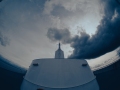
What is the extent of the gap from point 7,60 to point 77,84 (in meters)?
31.3

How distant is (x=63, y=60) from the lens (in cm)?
710

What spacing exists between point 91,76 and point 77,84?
1.62 m

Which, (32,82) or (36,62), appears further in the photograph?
(36,62)

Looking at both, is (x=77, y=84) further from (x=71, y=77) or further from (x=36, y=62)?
(x=36, y=62)

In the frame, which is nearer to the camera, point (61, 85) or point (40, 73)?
point (61, 85)


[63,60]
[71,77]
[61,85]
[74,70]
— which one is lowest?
[61,85]

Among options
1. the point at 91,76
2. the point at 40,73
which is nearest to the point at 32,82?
the point at 40,73

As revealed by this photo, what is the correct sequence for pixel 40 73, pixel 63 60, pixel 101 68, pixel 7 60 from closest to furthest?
pixel 40 73
pixel 63 60
pixel 7 60
pixel 101 68

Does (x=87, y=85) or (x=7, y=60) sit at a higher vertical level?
(x=7, y=60)

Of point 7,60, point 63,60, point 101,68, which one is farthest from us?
point 101,68

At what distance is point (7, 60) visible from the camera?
30.9 meters

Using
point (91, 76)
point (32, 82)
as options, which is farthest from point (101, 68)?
point (32, 82)

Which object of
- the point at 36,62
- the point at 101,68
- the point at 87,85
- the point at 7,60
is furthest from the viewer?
the point at 101,68

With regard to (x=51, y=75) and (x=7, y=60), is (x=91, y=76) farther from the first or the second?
(x=7, y=60)
